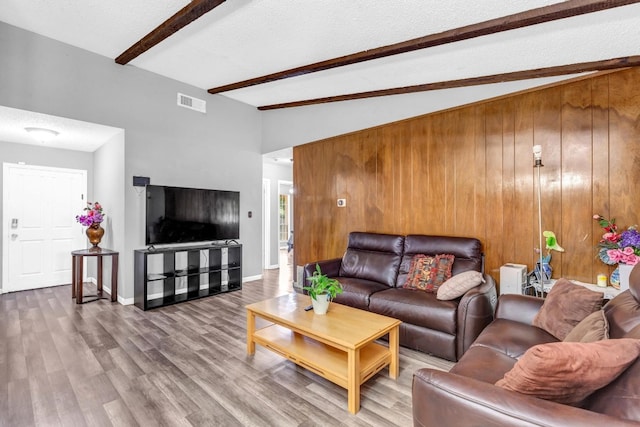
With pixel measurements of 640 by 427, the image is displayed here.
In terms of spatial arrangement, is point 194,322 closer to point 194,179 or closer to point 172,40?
point 194,179

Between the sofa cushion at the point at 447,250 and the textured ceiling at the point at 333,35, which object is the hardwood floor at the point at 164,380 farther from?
the textured ceiling at the point at 333,35

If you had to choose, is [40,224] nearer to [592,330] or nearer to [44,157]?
[44,157]

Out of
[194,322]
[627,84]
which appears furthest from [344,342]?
[627,84]

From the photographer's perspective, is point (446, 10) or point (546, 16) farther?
point (446, 10)

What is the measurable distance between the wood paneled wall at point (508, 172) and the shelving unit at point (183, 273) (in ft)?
6.06

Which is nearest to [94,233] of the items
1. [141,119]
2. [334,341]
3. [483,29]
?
[141,119]

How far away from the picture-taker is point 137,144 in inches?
165

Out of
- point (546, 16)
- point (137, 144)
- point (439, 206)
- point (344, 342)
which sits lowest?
point (344, 342)

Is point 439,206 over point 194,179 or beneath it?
beneath

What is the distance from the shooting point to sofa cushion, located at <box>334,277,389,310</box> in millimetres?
3096

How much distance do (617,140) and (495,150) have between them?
0.95m

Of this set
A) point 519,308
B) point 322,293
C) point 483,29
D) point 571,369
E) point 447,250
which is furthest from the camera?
point 447,250

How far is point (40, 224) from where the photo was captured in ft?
16.3

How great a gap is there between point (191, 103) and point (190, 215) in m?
1.73
